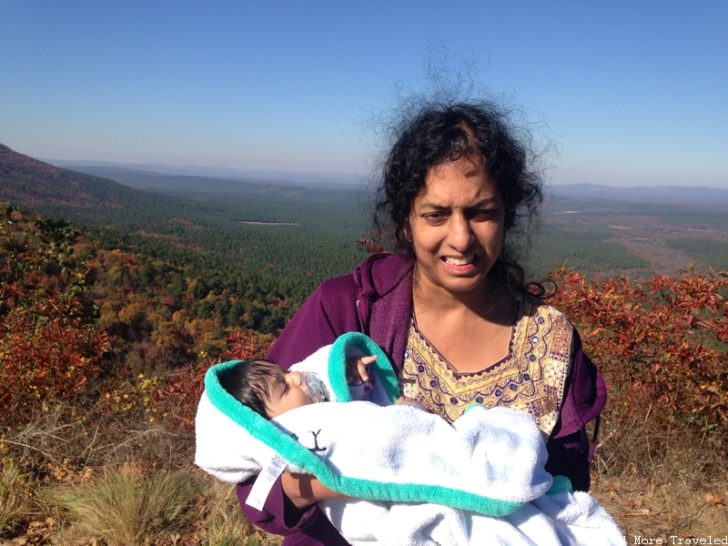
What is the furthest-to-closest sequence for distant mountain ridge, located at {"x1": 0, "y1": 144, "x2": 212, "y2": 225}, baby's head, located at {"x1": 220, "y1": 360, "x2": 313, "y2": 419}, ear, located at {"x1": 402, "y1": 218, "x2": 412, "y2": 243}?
1. distant mountain ridge, located at {"x1": 0, "y1": 144, "x2": 212, "y2": 225}
2. ear, located at {"x1": 402, "y1": 218, "x2": 412, "y2": 243}
3. baby's head, located at {"x1": 220, "y1": 360, "x2": 313, "y2": 419}

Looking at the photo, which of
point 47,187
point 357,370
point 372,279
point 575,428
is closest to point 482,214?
point 372,279

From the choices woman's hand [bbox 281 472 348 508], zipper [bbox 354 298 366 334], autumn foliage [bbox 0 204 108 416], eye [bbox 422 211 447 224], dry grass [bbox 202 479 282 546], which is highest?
eye [bbox 422 211 447 224]

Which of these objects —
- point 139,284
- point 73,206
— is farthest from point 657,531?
point 73,206

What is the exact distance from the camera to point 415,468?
1129 mm

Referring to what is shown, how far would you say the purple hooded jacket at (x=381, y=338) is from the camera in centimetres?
143

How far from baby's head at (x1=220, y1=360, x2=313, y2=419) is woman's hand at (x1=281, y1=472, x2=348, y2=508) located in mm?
189

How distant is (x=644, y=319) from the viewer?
3787mm

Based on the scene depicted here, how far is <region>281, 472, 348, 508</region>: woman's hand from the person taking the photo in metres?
1.17

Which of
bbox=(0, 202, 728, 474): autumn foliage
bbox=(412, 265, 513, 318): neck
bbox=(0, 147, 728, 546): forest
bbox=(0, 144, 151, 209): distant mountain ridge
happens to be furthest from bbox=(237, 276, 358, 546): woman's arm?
bbox=(0, 144, 151, 209): distant mountain ridge

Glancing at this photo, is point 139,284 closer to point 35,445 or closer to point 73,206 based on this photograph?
point 35,445

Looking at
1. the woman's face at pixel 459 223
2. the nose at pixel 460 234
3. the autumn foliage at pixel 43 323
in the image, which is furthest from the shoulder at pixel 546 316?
the autumn foliage at pixel 43 323

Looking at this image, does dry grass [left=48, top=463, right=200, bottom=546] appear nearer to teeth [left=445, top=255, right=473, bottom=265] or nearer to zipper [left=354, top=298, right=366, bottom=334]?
zipper [left=354, top=298, right=366, bottom=334]

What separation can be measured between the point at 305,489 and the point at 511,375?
0.71 meters

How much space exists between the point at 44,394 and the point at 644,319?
15.6 feet
